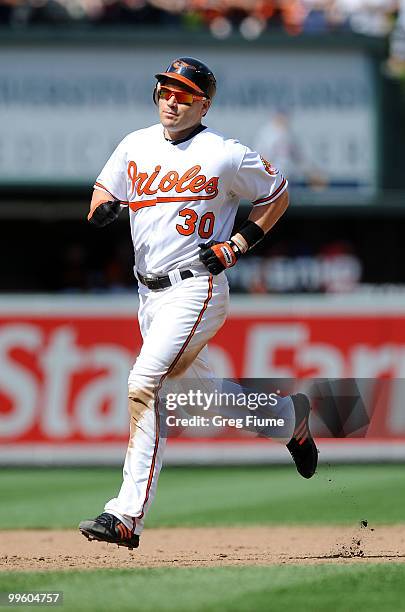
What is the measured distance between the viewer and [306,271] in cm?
1653

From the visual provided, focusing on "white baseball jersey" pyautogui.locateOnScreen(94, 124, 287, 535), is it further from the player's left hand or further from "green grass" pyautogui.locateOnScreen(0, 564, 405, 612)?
"green grass" pyautogui.locateOnScreen(0, 564, 405, 612)

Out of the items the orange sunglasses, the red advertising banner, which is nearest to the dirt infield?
the orange sunglasses

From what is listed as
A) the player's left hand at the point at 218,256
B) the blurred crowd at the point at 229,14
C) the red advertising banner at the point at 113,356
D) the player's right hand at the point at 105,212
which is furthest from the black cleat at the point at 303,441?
the blurred crowd at the point at 229,14

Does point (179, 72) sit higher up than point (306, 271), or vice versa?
point (179, 72)

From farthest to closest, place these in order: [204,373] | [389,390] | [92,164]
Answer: [92,164] → [389,390] → [204,373]

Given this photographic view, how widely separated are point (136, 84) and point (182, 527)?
9.31 metres

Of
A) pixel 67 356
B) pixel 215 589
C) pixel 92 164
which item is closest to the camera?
pixel 215 589

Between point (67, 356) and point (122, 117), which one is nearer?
point (67, 356)

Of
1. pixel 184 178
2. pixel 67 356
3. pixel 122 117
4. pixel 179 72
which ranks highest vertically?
pixel 122 117

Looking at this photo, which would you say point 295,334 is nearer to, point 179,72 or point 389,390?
point 389,390

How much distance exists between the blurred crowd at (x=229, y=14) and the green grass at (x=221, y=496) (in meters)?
6.77

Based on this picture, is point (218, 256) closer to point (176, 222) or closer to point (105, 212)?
point (176, 222)

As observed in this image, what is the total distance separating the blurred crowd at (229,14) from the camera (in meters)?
16.0

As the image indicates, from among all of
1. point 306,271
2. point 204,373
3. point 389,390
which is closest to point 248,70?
point 306,271
